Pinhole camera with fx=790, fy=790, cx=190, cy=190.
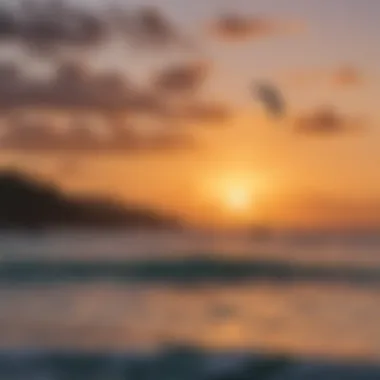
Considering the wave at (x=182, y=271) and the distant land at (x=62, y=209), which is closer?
the distant land at (x=62, y=209)

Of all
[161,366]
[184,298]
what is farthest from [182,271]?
[161,366]

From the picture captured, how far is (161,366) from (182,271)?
0.27 m

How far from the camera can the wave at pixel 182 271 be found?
189cm

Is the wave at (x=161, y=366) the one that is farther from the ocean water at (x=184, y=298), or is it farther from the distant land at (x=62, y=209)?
the distant land at (x=62, y=209)

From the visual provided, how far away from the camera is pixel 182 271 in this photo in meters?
1.95

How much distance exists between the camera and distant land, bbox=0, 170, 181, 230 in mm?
1771

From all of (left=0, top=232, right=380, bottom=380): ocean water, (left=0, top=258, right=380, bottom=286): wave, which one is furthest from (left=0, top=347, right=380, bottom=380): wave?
(left=0, top=258, right=380, bottom=286): wave

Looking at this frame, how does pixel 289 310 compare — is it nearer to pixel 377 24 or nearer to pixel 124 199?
pixel 124 199

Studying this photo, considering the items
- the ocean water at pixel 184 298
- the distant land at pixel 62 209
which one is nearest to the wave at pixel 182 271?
the ocean water at pixel 184 298

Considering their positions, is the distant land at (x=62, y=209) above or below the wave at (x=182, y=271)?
above

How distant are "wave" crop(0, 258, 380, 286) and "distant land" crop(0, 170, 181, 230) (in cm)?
12

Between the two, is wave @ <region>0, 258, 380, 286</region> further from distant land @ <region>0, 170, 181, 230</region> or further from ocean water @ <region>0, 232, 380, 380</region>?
distant land @ <region>0, 170, 181, 230</region>

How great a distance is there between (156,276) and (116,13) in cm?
64

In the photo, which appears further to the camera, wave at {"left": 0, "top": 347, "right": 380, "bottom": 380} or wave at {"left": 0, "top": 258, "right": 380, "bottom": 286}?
wave at {"left": 0, "top": 258, "right": 380, "bottom": 286}
